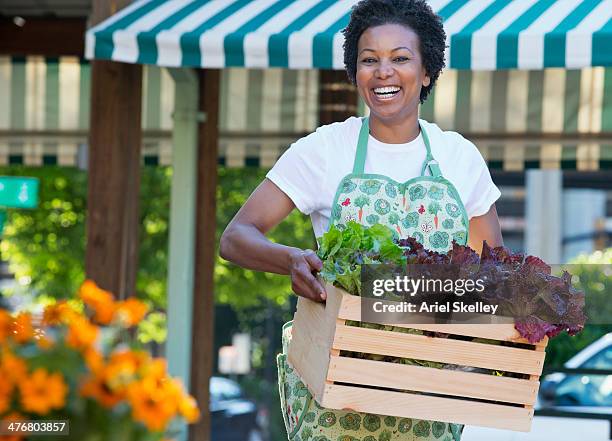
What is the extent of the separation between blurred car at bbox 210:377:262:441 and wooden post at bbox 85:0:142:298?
38.3ft

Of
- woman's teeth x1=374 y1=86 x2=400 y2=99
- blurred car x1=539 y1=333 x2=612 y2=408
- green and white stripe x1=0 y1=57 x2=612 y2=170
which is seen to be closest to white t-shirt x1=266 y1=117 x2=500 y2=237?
woman's teeth x1=374 y1=86 x2=400 y2=99

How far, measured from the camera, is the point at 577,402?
8.23 meters

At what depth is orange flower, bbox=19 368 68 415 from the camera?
4.28 feet

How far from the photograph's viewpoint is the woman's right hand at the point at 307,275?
2438 millimetres

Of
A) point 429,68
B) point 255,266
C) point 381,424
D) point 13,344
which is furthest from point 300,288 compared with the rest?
point 13,344

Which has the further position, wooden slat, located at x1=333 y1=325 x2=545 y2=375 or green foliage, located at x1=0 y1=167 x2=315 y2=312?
green foliage, located at x1=0 y1=167 x2=315 y2=312

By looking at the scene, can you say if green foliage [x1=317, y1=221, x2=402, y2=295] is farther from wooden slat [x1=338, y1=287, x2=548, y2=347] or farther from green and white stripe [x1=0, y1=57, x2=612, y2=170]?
green and white stripe [x1=0, y1=57, x2=612, y2=170]

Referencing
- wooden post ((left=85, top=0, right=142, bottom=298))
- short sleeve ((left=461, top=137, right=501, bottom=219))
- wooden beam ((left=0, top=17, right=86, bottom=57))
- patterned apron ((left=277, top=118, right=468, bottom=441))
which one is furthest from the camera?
wooden beam ((left=0, top=17, right=86, bottom=57))

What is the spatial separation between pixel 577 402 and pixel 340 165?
5.86 meters

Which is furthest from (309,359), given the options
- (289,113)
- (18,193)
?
(289,113)

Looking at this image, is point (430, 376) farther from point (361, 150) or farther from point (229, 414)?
point (229, 414)

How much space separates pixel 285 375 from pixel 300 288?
44cm

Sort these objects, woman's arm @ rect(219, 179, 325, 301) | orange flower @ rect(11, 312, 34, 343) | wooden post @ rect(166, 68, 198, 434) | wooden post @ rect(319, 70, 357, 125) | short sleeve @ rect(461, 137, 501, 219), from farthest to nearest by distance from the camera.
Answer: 1. wooden post @ rect(166, 68, 198, 434)
2. wooden post @ rect(319, 70, 357, 125)
3. short sleeve @ rect(461, 137, 501, 219)
4. woman's arm @ rect(219, 179, 325, 301)
5. orange flower @ rect(11, 312, 34, 343)

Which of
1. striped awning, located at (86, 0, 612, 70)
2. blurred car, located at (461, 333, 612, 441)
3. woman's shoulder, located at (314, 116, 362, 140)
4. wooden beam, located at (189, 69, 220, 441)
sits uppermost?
striped awning, located at (86, 0, 612, 70)
